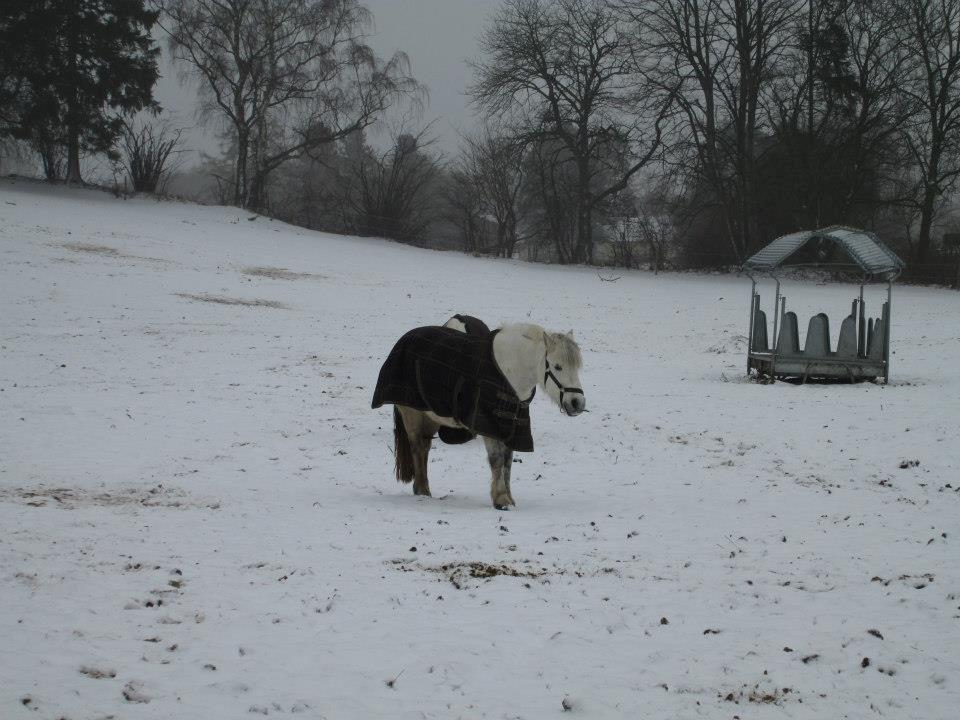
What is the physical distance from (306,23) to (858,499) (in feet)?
117

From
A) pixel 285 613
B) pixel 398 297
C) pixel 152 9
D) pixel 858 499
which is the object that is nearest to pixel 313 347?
pixel 398 297

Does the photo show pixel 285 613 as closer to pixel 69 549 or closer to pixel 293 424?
pixel 69 549

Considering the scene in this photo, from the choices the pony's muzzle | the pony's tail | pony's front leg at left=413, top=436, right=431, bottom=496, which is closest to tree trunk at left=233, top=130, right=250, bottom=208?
the pony's tail

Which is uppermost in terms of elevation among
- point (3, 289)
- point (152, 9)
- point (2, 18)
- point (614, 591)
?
point (152, 9)

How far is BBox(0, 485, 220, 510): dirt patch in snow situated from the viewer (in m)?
6.48

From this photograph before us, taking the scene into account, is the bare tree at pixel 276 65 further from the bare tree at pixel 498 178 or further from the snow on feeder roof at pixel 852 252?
the snow on feeder roof at pixel 852 252

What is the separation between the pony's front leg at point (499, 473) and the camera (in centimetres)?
725

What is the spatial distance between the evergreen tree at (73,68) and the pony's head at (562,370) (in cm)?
2884

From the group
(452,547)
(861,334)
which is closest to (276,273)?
(861,334)

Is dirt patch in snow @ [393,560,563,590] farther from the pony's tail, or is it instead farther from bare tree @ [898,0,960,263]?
bare tree @ [898,0,960,263]

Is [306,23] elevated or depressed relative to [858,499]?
elevated

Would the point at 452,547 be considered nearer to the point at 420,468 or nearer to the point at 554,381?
the point at 554,381

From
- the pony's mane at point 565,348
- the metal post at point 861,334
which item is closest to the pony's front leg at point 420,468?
the pony's mane at point 565,348

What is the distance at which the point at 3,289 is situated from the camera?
17.7 m
